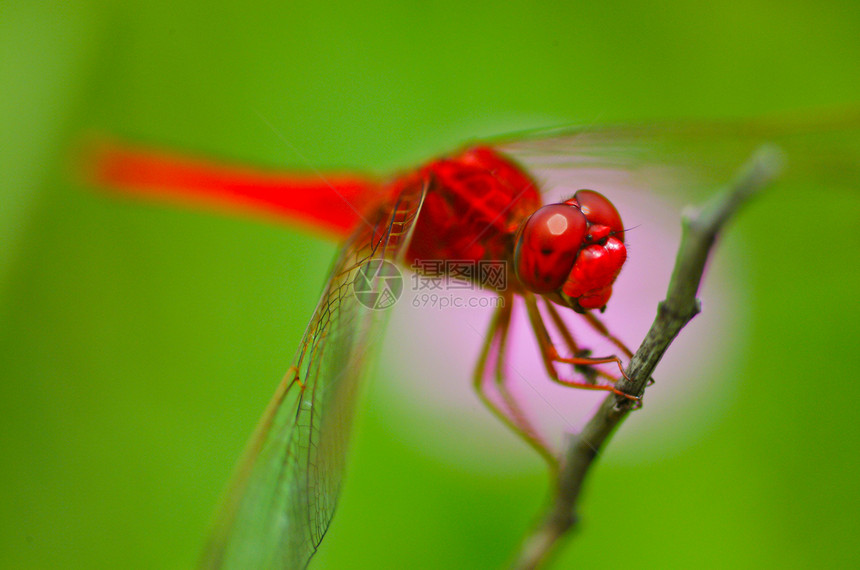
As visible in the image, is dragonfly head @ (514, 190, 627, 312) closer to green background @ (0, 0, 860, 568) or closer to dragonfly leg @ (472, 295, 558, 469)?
dragonfly leg @ (472, 295, 558, 469)

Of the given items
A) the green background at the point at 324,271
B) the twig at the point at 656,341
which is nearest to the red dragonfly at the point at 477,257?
the twig at the point at 656,341

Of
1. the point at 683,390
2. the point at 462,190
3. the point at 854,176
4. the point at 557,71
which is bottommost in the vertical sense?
the point at 683,390

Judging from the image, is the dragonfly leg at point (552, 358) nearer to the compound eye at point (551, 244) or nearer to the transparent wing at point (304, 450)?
the compound eye at point (551, 244)

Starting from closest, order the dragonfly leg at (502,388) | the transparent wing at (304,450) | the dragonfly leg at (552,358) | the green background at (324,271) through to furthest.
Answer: the transparent wing at (304,450) → the dragonfly leg at (552,358) → the dragonfly leg at (502,388) → the green background at (324,271)

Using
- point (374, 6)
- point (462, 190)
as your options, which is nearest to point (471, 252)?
point (462, 190)

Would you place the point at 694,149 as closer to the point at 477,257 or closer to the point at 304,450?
the point at 477,257

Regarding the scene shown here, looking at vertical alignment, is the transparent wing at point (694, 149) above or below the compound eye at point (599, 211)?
above

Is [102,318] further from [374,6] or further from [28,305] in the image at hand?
[374,6]
